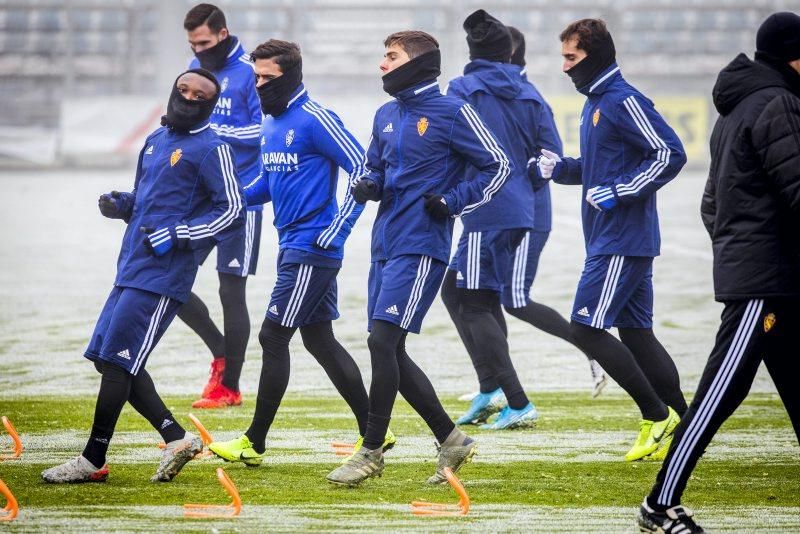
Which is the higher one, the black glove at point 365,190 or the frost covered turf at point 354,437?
the black glove at point 365,190

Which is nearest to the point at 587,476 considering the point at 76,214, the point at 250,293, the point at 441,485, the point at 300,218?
the point at 441,485

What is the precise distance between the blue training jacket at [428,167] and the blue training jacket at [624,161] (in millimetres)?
807

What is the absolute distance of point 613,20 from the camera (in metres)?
39.0

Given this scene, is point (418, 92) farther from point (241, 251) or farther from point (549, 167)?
point (241, 251)

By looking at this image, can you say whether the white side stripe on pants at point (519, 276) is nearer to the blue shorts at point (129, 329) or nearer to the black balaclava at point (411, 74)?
the black balaclava at point (411, 74)

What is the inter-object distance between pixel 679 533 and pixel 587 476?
1485 mm

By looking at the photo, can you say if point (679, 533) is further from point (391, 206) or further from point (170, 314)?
point (170, 314)

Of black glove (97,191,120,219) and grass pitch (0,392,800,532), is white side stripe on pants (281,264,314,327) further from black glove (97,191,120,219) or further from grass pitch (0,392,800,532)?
black glove (97,191,120,219)

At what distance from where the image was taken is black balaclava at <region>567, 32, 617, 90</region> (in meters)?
7.52

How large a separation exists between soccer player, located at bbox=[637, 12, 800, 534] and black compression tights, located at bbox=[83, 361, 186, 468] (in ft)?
7.88

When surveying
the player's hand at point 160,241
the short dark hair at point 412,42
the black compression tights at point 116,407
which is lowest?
the black compression tights at point 116,407

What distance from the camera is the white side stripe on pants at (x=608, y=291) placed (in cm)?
736

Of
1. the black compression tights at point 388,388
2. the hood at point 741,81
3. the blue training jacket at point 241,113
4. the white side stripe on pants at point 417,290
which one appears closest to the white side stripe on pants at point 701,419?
the hood at point 741,81

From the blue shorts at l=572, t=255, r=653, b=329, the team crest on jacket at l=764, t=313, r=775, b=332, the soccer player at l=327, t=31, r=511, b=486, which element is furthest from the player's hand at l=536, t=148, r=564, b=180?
the team crest on jacket at l=764, t=313, r=775, b=332
